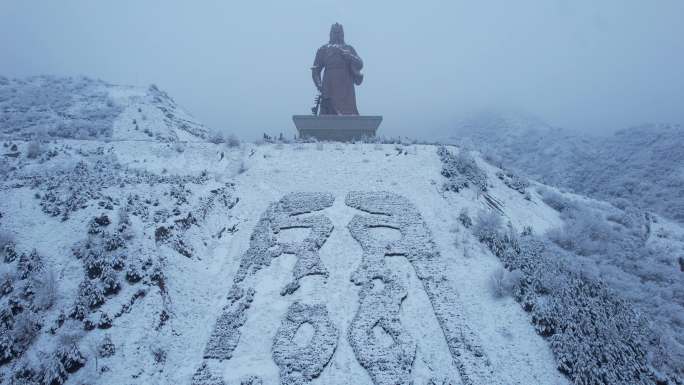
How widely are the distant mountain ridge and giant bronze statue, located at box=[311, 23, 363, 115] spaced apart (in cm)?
766

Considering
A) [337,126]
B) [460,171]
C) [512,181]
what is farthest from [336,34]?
[512,181]

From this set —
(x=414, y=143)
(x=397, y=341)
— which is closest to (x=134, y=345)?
(x=397, y=341)

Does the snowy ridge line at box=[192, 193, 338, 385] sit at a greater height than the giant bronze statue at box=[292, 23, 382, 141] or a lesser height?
lesser

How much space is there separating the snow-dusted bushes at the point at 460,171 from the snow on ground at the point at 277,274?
0.47 metres

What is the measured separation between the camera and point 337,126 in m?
21.0

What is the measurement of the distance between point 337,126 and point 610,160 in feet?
116

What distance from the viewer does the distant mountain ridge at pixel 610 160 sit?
29219 mm

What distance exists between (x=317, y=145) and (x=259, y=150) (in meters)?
2.89

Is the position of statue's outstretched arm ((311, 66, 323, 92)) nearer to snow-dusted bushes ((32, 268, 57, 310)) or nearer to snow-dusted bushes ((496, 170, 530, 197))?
snow-dusted bushes ((496, 170, 530, 197))

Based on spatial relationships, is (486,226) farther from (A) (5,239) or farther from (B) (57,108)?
(B) (57,108)

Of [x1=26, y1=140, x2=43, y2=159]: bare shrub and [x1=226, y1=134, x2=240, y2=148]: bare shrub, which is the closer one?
[x1=26, y1=140, x2=43, y2=159]: bare shrub

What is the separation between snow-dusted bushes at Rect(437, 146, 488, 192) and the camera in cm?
1541

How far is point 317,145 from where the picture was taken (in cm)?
1862

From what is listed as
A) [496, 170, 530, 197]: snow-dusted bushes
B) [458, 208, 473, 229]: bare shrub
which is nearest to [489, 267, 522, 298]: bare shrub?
[458, 208, 473, 229]: bare shrub
